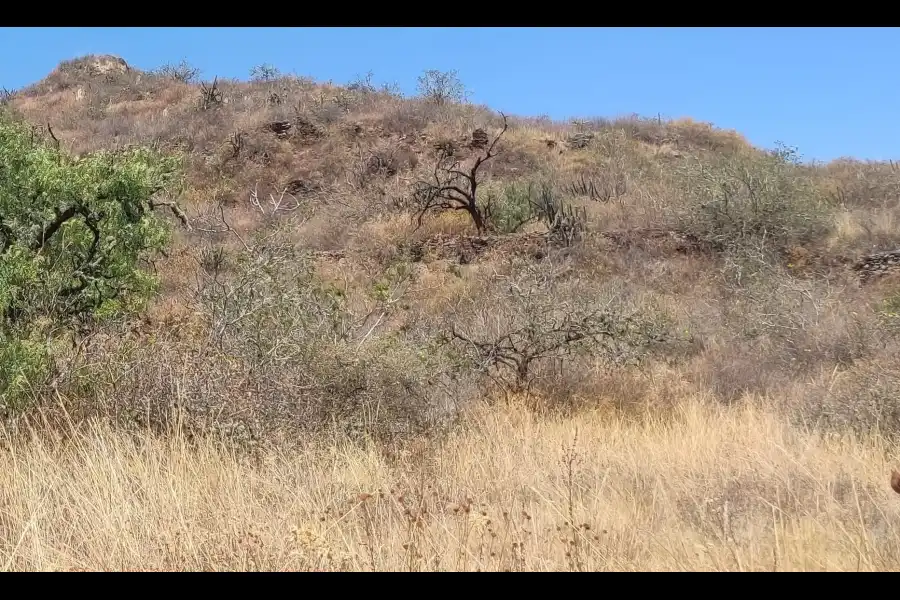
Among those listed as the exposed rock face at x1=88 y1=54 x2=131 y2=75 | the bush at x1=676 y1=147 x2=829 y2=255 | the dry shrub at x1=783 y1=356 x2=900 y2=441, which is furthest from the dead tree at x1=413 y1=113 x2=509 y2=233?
the exposed rock face at x1=88 y1=54 x2=131 y2=75

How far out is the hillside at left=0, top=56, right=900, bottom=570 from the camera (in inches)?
134

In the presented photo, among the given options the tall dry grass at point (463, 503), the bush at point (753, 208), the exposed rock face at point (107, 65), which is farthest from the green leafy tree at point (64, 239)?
the exposed rock face at point (107, 65)

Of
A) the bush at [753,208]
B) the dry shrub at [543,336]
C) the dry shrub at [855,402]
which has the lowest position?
the dry shrub at [855,402]

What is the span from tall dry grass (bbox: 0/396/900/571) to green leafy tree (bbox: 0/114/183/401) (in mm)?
1118

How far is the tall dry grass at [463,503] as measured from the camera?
3197 millimetres

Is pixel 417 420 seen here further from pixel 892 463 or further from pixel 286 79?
pixel 286 79

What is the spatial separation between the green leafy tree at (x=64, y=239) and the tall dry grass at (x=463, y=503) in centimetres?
112

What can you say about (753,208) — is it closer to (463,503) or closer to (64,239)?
(463,503)

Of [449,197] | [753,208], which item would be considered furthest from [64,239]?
[753,208]

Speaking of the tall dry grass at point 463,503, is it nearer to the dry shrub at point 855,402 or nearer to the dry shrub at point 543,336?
the dry shrub at point 855,402

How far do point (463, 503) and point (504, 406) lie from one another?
7.85ft

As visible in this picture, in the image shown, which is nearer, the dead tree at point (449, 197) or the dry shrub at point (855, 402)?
the dry shrub at point (855, 402)

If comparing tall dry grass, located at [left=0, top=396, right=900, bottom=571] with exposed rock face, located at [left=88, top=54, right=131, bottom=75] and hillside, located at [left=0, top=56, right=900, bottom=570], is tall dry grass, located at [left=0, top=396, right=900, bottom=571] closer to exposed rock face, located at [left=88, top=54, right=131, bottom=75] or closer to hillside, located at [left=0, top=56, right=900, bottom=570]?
hillside, located at [left=0, top=56, right=900, bottom=570]
